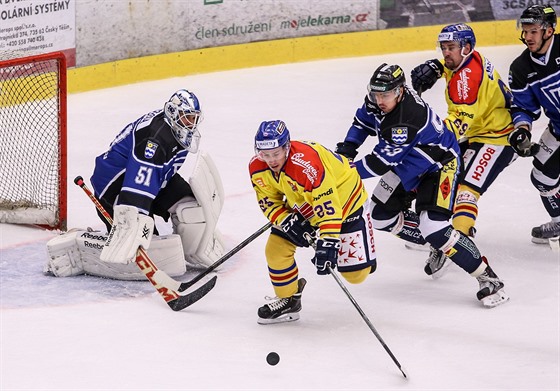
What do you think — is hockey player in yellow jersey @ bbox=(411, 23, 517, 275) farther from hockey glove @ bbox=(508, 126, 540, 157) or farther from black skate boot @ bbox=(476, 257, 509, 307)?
black skate boot @ bbox=(476, 257, 509, 307)

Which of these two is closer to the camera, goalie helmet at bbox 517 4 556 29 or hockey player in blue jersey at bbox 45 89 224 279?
hockey player in blue jersey at bbox 45 89 224 279

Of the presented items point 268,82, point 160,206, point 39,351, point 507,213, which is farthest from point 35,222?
point 268,82

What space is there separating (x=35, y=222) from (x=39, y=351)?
A: 1.72 metres

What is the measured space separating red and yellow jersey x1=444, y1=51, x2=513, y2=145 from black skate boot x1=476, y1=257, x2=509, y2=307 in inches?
28.9

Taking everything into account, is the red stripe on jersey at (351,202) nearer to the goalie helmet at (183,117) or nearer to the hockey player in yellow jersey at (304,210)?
the hockey player in yellow jersey at (304,210)

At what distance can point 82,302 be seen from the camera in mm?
4969

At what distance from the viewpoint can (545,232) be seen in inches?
235

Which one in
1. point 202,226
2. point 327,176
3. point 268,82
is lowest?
point 268,82

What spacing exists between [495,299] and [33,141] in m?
2.82

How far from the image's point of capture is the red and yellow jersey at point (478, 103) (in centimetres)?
541

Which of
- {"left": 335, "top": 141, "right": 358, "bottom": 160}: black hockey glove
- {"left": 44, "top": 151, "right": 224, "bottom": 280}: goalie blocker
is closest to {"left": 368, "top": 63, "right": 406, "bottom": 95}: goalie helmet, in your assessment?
{"left": 335, "top": 141, "right": 358, "bottom": 160}: black hockey glove

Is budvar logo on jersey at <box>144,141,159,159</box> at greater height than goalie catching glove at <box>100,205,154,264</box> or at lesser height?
greater

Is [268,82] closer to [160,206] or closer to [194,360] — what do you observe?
[160,206]

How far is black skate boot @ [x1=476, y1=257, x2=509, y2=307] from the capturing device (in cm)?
505
